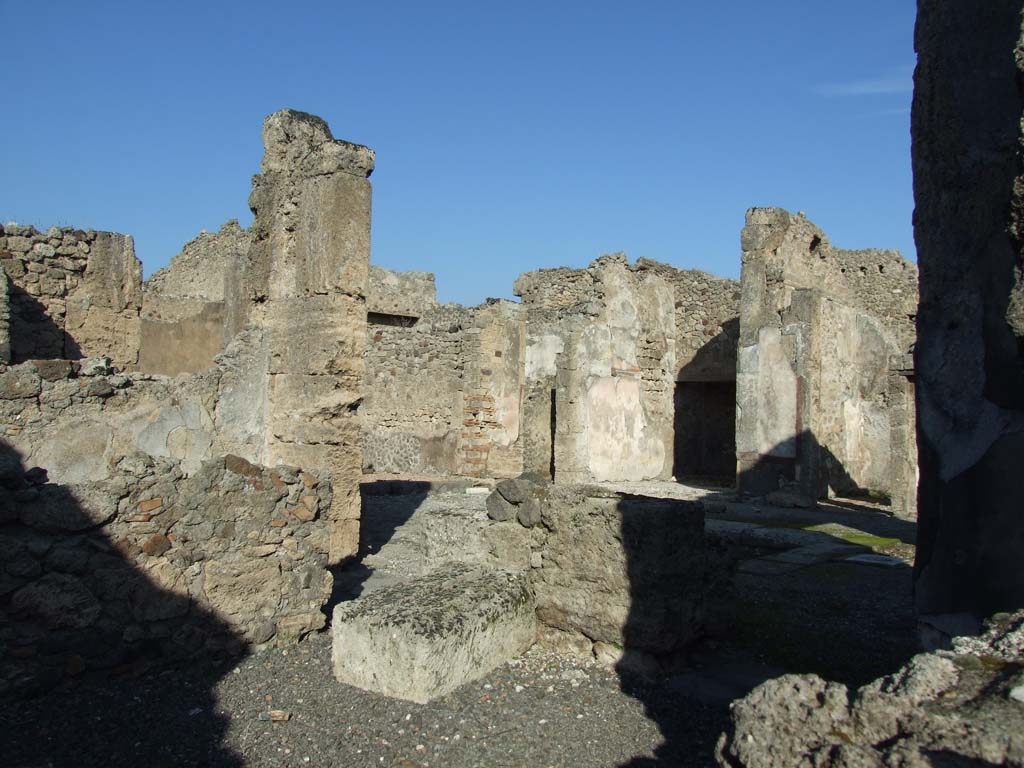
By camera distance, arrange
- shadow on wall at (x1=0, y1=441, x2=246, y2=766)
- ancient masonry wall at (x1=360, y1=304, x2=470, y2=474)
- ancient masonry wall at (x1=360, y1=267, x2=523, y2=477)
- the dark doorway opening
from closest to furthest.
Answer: shadow on wall at (x1=0, y1=441, x2=246, y2=766) < ancient masonry wall at (x1=360, y1=267, x2=523, y2=477) < ancient masonry wall at (x1=360, y1=304, x2=470, y2=474) < the dark doorway opening

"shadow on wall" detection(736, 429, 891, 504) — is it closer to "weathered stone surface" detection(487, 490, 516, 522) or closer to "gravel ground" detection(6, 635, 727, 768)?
"weathered stone surface" detection(487, 490, 516, 522)

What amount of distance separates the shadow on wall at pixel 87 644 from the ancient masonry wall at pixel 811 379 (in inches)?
358

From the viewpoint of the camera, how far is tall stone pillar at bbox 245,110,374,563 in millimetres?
6953

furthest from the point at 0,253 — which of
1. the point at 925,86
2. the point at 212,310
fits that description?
the point at 925,86

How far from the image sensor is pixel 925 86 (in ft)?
14.0

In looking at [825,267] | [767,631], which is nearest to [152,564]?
[767,631]

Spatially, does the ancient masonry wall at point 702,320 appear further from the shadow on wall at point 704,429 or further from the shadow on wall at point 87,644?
the shadow on wall at point 87,644

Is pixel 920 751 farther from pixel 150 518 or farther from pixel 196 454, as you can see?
pixel 196 454

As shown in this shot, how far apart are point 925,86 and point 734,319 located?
11.6 metres

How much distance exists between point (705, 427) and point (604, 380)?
15.0ft

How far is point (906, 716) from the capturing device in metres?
2.26

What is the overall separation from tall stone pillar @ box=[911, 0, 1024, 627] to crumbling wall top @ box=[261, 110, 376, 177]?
4248 millimetres

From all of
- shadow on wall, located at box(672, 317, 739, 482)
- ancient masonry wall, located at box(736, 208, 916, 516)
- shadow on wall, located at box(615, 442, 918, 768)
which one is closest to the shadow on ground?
shadow on wall, located at box(615, 442, 918, 768)

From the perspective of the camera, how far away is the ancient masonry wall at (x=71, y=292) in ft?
27.9
